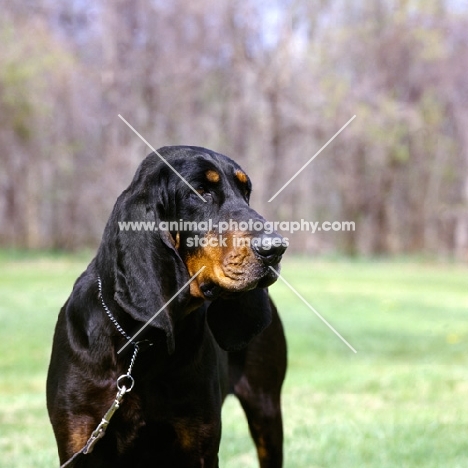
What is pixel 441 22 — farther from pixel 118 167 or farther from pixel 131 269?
pixel 131 269

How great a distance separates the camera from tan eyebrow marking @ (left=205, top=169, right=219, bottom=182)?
3408mm

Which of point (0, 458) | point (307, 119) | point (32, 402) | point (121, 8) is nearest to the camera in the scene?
point (0, 458)

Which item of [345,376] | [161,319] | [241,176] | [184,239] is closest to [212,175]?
[241,176]

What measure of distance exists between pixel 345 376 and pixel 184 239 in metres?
5.86

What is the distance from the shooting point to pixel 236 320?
3607mm

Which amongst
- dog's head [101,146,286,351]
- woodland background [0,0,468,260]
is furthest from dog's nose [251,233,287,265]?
woodland background [0,0,468,260]

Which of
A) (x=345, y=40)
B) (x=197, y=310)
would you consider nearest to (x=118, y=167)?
(x=345, y=40)

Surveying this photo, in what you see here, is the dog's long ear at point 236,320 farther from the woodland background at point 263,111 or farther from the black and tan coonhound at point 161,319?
the woodland background at point 263,111

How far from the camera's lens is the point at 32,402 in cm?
735

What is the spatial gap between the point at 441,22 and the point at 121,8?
11903 millimetres

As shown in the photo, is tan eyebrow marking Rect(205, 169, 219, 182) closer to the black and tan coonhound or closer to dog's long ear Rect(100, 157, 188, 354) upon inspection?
the black and tan coonhound

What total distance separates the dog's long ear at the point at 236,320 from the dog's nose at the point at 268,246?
521 mm

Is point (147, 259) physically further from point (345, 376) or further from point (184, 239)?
point (345, 376)

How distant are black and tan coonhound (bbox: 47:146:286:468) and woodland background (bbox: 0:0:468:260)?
2496 centimetres
